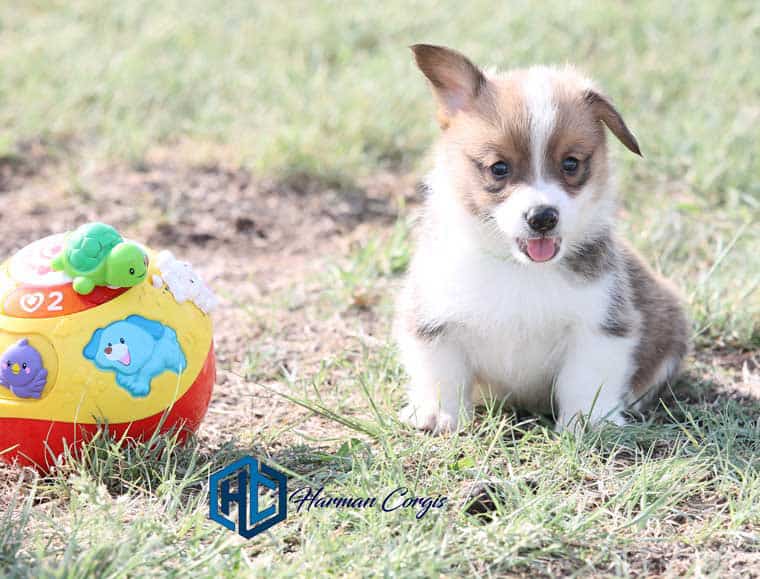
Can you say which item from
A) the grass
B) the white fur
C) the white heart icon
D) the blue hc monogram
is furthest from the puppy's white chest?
the white heart icon

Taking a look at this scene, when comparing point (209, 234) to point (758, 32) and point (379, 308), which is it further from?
point (758, 32)

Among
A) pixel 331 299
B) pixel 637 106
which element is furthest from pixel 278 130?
pixel 637 106

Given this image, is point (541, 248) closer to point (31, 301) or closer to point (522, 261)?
point (522, 261)

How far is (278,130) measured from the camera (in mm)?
6961

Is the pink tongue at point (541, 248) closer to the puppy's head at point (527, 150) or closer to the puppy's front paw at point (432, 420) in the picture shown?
the puppy's head at point (527, 150)

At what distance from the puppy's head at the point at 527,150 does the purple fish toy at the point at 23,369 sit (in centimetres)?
164

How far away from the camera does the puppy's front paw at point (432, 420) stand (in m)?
4.04

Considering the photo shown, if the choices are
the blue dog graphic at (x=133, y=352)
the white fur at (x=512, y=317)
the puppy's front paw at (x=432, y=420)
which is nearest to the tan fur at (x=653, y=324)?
the white fur at (x=512, y=317)

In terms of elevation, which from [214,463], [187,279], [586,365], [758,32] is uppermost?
[758,32]

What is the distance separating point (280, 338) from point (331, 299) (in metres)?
0.45

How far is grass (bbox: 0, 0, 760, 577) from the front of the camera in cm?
317

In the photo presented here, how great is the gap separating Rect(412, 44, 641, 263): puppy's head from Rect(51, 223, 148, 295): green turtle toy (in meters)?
1.26

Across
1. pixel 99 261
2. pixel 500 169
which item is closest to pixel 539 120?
pixel 500 169

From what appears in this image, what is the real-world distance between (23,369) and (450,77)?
1.89 metres
